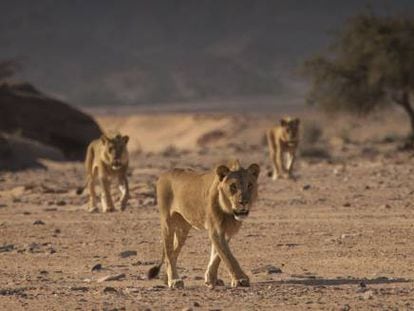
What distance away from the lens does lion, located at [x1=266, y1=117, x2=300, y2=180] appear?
2764 centimetres

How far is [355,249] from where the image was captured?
14508 mm

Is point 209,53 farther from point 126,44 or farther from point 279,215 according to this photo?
point 279,215

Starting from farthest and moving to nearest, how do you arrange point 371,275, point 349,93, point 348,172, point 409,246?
point 349,93, point 348,172, point 409,246, point 371,275

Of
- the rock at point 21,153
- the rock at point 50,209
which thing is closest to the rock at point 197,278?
the rock at point 50,209

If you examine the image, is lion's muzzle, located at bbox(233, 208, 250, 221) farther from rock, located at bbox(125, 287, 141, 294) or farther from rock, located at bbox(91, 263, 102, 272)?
rock, located at bbox(91, 263, 102, 272)

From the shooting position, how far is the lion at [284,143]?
27.6 m

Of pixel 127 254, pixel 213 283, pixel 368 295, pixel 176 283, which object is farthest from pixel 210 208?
pixel 127 254

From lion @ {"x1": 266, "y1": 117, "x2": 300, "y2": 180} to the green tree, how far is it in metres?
14.1

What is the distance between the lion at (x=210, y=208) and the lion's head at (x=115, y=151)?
319 inches

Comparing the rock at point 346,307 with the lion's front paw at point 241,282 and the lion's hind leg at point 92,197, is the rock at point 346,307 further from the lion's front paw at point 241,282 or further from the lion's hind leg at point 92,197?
the lion's hind leg at point 92,197

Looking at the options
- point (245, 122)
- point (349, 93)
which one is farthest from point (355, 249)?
point (245, 122)

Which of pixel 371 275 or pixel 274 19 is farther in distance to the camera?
pixel 274 19

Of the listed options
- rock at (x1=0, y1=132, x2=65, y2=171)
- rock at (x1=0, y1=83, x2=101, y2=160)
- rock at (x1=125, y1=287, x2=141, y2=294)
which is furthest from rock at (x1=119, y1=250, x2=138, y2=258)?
rock at (x1=0, y1=83, x2=101, y2=160)

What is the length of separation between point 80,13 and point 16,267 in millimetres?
163293
